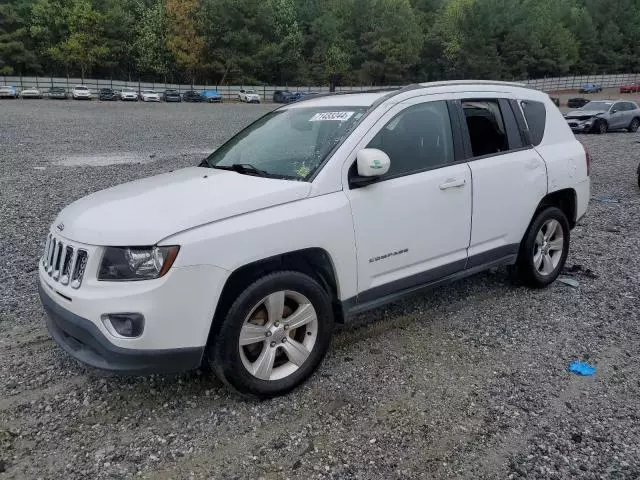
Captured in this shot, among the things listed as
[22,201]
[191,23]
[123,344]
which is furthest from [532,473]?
[191,23]

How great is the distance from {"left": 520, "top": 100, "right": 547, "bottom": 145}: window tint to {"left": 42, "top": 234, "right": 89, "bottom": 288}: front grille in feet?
12.6

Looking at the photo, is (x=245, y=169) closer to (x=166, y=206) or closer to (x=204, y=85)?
(x=166, y=206)

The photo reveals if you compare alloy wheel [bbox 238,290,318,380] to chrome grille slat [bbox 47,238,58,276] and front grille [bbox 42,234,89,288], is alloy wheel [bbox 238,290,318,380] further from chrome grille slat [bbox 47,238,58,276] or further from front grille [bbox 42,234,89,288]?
chrome grille slat [bbox 47,238,58,276]

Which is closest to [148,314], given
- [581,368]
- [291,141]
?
[291,141]

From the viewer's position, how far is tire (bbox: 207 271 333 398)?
3107 mm

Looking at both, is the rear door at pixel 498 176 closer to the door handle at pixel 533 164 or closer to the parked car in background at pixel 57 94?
the door handle at pixel 533 164

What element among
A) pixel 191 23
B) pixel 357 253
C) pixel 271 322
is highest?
pixel 191 23

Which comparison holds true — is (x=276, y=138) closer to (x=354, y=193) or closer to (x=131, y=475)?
(x=354, y=193)

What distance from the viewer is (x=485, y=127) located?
454cm

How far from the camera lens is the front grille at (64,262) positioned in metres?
3.02

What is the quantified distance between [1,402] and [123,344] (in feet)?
3.51

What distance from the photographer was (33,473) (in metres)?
2.71

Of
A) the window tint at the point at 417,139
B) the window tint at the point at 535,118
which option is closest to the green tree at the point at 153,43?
the window tint at the point at 535,118

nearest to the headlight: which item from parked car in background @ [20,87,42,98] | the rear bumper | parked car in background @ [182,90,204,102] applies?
the rear bumper
